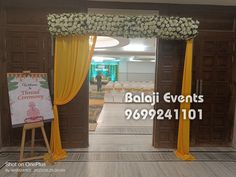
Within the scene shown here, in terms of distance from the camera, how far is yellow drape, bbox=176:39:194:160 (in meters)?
3.47

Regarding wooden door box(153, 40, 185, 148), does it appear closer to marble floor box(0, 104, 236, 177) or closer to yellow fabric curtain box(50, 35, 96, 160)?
marble floor box(0, 104, 236, 177)

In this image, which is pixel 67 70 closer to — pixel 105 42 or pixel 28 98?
pixel 28 98

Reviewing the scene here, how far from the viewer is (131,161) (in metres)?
3.33

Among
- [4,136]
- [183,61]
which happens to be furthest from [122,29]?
[4,136]

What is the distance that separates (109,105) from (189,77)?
463cm

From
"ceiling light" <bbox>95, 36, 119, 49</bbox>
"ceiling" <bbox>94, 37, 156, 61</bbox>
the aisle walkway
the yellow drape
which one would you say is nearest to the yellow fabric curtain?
the aisle walkway

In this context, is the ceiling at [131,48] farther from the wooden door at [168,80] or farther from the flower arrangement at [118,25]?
the flower arrangement at [118,25]

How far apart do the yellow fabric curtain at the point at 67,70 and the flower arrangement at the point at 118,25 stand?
0.56ft

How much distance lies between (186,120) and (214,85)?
0.90 m

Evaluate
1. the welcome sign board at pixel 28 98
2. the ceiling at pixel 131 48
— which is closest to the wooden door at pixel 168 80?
the welcome sign board at pixel 28 98

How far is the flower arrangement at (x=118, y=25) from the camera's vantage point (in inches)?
126

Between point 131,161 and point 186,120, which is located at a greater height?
point 186,120

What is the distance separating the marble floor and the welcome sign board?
721 millimetres

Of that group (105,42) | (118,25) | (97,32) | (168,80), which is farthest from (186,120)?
(105,42)
